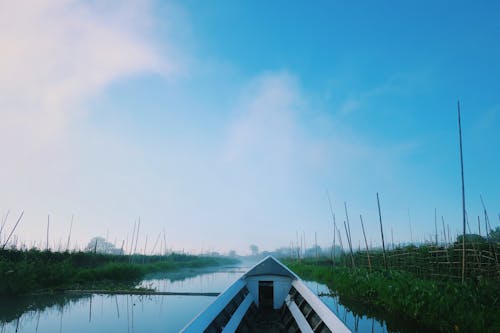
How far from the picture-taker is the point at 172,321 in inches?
293

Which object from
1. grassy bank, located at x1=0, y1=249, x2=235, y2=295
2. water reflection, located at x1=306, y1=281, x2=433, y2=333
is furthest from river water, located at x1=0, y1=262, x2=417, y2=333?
grassy bank, located at x1=0, y1=249, x2=235, y2=295

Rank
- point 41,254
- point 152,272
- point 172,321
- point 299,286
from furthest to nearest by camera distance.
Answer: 1. point 152,272
2. point 41,254
3. point 172,321
4. point 299,286

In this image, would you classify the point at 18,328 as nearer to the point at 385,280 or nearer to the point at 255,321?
the point at 255,321

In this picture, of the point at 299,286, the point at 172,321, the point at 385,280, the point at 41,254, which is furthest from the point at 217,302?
the point at 41,254

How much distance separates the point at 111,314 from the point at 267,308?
423 centimetres

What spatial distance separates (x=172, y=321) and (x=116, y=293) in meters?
5.11

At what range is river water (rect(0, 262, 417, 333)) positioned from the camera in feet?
21.9

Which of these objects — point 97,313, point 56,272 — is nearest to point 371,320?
point 97,313

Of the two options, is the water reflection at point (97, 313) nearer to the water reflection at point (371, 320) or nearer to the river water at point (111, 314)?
the river water at point (111, 314)

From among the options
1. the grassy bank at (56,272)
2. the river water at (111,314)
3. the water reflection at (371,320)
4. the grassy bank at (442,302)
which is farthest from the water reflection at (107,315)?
the grassy bank at (442,302)

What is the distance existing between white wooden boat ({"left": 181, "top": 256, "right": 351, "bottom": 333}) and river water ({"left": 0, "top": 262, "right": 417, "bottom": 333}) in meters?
1.71

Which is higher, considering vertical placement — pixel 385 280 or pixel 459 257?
pixel 459 257

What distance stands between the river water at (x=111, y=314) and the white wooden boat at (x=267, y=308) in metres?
1.71

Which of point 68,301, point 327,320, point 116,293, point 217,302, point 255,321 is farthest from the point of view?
point 116,293
